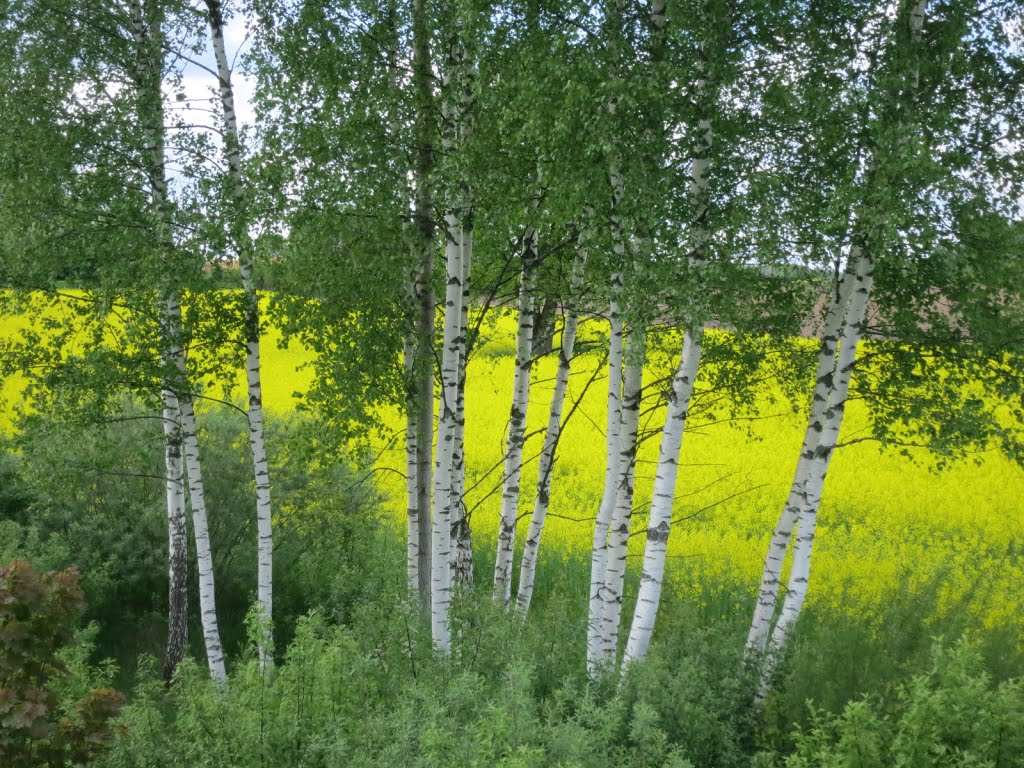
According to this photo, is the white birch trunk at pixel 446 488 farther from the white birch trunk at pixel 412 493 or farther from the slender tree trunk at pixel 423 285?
the white birch trunk at pixel 412 493

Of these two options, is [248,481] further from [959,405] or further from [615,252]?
[959,405]

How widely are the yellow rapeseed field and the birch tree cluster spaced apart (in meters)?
1.58

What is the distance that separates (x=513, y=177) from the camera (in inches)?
338

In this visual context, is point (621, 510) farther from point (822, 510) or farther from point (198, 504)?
point (822, 510)

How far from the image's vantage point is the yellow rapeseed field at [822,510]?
13.2m

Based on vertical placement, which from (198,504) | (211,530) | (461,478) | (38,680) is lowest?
(211,530)

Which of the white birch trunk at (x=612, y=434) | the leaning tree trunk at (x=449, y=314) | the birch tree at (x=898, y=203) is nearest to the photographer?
the birch tree at (x=898, y=203)

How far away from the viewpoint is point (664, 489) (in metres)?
7.99

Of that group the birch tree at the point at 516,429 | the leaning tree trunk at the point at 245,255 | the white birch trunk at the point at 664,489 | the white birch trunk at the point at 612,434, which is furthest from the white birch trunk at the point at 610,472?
the leaning tree trunk at the point at 245,255

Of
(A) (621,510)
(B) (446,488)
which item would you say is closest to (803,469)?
(A) (621,510)

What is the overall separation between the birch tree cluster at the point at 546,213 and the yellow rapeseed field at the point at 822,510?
158 centimetres

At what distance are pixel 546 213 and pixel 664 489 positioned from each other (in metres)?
3.04

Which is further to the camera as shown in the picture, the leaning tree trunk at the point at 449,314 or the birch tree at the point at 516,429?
the birch tree at the point at 516,429

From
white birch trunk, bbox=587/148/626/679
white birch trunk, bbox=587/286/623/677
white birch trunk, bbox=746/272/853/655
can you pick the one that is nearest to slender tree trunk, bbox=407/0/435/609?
white birch trunk, bbox=587/148/626/679
